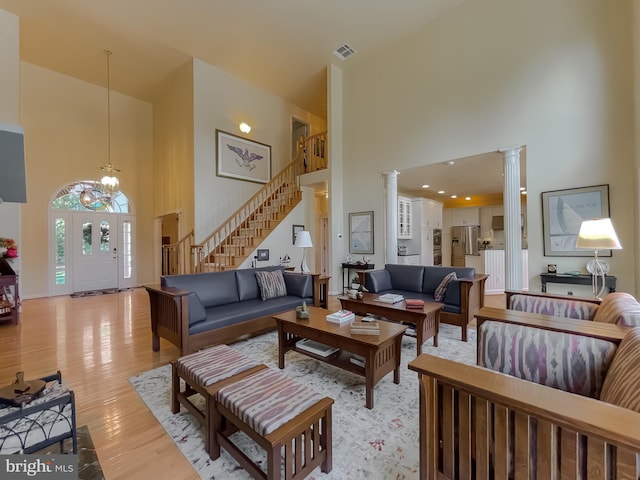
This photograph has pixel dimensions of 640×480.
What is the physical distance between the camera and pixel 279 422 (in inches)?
51.1

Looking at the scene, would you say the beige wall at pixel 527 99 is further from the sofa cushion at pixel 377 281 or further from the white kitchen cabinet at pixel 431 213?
the white kitchen cabinet at pixel 431 213

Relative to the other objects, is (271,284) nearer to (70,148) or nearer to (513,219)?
(513,219)

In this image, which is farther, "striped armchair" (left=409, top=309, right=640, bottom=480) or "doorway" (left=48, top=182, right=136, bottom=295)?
"doorway" (left=48, top=182, right=136, bottom=295)

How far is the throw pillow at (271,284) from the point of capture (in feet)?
12.6

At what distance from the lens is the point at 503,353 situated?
1724mm

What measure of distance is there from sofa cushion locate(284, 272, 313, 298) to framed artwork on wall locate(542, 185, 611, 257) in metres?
3.58

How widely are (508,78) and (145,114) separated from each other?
8.40m

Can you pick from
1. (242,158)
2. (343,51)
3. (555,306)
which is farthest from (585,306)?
(242,158)

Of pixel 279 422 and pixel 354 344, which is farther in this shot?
pixel 354 344

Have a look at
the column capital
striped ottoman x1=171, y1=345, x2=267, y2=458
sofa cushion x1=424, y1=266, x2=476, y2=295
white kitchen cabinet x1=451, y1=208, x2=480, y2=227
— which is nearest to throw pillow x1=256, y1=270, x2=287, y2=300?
striped ottoman x1=171, y1=345, x2=267, y2=458

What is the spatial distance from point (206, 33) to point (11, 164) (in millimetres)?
5313

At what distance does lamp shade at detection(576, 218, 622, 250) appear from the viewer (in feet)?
7.91

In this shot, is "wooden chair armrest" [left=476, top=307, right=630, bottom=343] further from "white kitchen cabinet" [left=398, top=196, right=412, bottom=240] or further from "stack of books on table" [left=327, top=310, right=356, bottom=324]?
"white kitchen cabinet" [left=398, top=196, right=412, bottom=240]

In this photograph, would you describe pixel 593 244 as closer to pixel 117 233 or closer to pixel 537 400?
pixel 537 400
